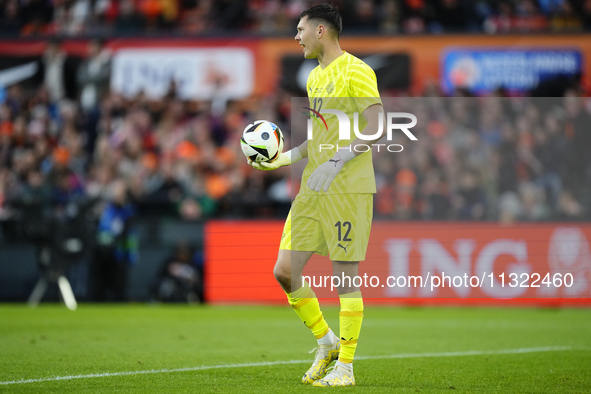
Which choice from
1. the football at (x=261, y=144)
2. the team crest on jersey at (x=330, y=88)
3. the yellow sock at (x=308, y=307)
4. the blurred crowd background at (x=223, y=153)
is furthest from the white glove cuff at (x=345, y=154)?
the blurred crowd background at (x=223, y=153)

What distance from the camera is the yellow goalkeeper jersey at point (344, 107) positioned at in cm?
539

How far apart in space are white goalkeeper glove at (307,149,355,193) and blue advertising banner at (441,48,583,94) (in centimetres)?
1155

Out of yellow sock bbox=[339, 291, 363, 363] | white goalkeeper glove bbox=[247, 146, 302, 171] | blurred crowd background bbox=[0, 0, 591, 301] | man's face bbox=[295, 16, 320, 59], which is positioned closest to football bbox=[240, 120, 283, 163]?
white goalkeeper glove bbox=[247, 146, 302, 171]

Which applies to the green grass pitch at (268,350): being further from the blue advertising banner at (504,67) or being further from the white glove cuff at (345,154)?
the blue advertising banner at (504,67)

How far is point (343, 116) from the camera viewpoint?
545 cm

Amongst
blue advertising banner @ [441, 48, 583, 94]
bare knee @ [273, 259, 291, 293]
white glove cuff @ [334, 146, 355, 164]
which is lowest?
bare knee @ [273, 259, 291, 293]

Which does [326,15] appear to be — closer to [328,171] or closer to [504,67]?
[328,171]

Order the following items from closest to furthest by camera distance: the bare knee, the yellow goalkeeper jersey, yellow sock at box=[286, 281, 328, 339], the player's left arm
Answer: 1. the player's left arm
2. the yellow goalkeeper jersey
3. the bare knee
4. yellow sock at box=[286, 281, 328, 339]

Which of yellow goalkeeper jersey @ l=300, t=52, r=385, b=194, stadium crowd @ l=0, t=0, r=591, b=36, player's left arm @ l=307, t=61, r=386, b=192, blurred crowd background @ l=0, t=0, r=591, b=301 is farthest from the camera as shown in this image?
stadium crowd @ l=0, t=0, r=591, b=36

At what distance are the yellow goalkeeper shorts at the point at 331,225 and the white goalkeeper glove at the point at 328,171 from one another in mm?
188

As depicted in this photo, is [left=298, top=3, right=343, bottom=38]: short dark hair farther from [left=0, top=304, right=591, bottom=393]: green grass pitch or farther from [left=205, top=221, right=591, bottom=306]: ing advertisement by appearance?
[left=205, top=221, right=591, bottom=306]: ing advertisement

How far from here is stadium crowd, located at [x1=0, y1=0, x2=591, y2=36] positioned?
1688 cm

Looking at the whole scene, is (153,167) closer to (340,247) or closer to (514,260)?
(514,260)

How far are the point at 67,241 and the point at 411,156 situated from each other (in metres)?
5.62
